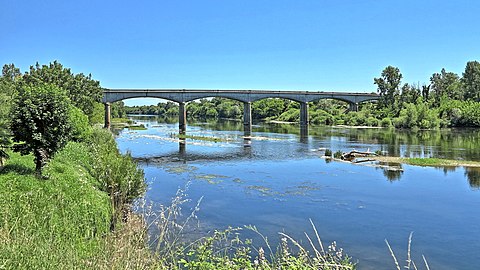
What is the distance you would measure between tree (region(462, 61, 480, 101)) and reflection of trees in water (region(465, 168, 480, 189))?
267 feet

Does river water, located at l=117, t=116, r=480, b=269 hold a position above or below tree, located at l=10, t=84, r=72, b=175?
below

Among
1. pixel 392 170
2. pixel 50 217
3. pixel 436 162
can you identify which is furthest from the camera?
pixel 436 162

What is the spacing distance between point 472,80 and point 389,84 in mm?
21524

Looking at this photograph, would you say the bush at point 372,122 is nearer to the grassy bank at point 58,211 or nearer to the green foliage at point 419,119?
the green foliage at point 419,119

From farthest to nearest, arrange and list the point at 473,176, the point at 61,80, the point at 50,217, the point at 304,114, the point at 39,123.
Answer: the point at 304,114 → the point at 61,80 → the point at 473,176 → the point at 39,123 → the point at 50,217

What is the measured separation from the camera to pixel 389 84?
101688mm

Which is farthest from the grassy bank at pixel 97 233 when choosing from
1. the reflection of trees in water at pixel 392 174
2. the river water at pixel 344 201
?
the reflection of trees in water at pixel 392 174

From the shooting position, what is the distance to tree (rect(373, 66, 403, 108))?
329 ft

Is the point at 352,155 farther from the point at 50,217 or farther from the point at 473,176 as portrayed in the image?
the point at 50,217

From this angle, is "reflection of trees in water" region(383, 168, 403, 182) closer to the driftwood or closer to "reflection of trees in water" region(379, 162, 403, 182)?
"reflection of trees in water" region(379, 162, 403, 182)

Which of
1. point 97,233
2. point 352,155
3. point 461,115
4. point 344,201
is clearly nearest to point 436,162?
point 352,155

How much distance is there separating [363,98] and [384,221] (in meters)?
93.6

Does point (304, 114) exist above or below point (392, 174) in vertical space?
above

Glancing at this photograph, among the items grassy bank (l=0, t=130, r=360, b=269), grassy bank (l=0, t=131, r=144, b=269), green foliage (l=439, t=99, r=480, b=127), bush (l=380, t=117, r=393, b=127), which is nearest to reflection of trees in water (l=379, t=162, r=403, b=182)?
grassy bank (l=0, t=130, r=360, b=269)
